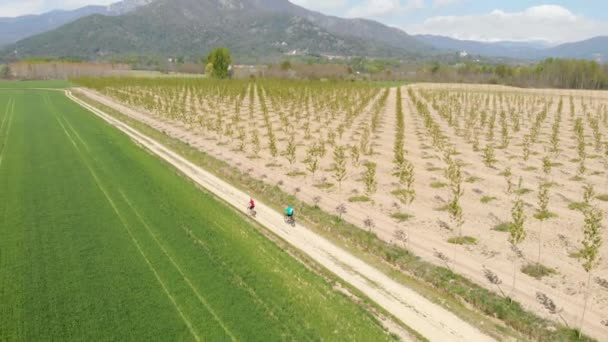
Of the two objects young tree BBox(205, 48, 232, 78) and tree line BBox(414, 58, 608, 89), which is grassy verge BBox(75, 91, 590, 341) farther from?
tree line BBox(414, 58, 608, 89)

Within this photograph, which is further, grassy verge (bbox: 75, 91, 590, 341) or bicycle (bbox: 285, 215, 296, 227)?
bicycle (bbox: 285, 215, 296, 227)

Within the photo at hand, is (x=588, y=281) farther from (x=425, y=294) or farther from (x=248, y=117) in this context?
(x=248, y=117)

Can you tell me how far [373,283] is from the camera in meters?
15.1

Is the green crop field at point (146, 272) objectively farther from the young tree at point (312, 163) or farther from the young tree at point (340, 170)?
the young tree at point (340, 170)

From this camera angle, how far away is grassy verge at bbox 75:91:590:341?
41.2ft

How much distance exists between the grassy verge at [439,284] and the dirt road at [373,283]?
41cm

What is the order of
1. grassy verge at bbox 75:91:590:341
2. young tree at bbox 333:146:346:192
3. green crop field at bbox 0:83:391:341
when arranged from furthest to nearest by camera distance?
young tree at bbox 333:146:346:192 → grassy verge at bbox 75:91:590:341 → green crop field at bbox 0:83:391:341

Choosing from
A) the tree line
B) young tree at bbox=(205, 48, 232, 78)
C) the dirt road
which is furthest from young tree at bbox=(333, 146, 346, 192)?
the tree line

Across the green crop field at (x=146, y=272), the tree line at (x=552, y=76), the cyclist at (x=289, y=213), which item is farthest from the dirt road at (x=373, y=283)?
the tree line at (x=552, y=76)

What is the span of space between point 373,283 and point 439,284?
2124 mm

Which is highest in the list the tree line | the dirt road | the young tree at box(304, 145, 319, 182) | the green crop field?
the tree line

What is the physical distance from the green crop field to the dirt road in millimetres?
973

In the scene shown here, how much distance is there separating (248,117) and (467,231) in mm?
40219

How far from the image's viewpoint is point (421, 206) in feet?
75.3
